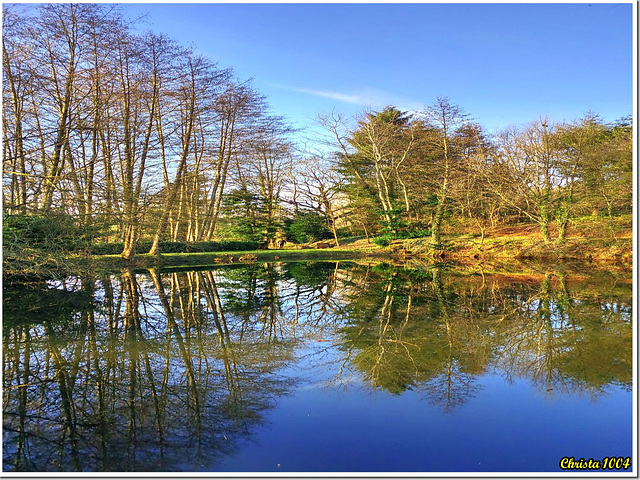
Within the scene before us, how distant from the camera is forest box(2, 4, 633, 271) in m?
8.14

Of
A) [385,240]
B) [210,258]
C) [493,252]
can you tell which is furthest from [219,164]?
[493,252]

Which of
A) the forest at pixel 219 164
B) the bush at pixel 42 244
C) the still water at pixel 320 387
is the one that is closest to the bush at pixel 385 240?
the forest at pixel 219 164

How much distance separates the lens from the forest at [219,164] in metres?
8.14

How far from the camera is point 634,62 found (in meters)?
3.74

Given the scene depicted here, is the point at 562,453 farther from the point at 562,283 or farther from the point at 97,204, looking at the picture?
the point at 562,283

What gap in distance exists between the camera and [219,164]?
894 inches

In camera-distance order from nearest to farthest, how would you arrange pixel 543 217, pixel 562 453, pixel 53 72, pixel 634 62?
pixel 562 453, pixel 634 62, pixel 53 72, pixel 543 217

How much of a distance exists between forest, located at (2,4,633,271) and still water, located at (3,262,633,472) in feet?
7.11

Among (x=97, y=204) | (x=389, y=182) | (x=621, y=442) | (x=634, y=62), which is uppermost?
(x=389, y=182)

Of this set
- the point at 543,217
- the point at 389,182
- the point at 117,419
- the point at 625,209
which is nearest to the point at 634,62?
the point at 117,419

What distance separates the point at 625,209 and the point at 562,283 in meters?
9.67

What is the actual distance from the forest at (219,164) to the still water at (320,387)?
2.17 meters

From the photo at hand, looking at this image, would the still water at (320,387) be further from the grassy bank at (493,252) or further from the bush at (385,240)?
the bush at (385,240)

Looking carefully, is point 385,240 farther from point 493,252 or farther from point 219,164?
point 219,164
